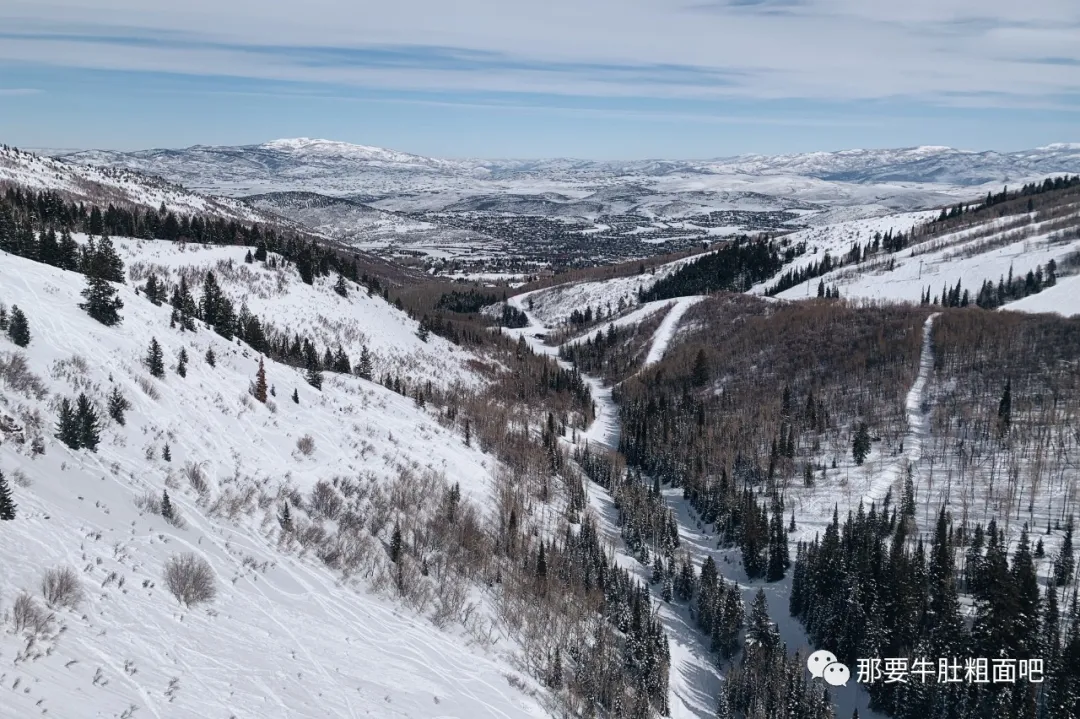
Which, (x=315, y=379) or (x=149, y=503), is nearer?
(x=149, y=503)

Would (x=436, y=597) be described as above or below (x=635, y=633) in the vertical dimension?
above

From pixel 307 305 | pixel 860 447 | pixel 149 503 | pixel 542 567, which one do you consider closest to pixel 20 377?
pixel 149 503

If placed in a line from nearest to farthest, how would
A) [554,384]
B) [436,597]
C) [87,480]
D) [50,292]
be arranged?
[87,480] < [436,597] < [50,292] < [554,384]

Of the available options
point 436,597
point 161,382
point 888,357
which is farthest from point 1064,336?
point 161,382

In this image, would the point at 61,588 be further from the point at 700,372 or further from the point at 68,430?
the point at 700,372

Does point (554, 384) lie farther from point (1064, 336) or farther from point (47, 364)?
point (47, 364)

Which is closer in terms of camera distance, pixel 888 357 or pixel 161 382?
pixel 161 382

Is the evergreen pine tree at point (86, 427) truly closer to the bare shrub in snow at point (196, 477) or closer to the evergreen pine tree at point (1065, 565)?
the bare shrub in snow at point (196, 477)
